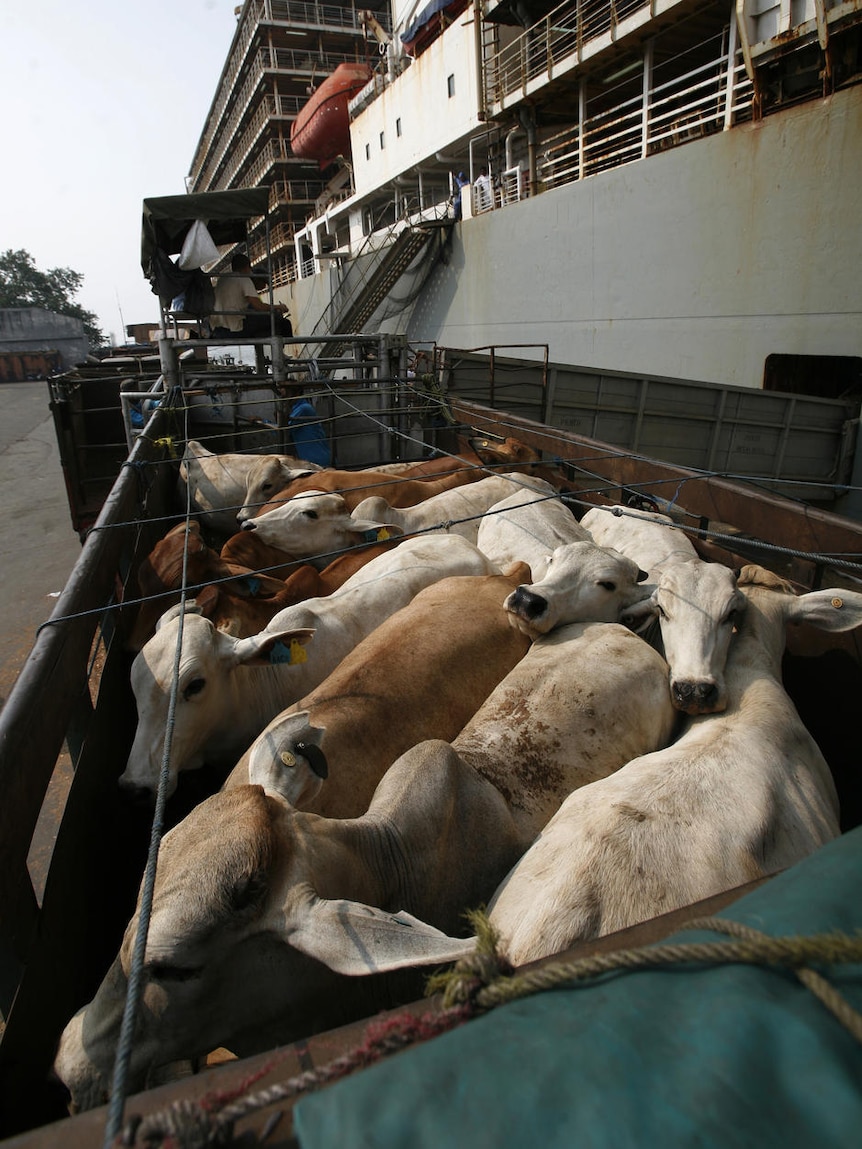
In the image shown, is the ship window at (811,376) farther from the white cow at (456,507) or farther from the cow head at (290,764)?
the cow head at (290,764)

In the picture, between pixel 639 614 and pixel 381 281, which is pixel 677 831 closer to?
pixel 639 614

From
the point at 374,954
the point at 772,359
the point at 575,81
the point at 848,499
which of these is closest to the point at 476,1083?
the point at 374,954

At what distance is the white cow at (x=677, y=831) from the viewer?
1.87 m

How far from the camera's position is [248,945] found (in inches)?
62.4

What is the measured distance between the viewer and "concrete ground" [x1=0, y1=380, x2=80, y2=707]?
23.5ft

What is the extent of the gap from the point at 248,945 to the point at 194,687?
1.50 meters

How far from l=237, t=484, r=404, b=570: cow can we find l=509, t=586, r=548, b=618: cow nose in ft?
5.70

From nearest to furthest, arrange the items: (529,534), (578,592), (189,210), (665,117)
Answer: (578,592) < (529,534) < (189,210) < (665,117)

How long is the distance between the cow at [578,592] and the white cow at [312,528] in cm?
162

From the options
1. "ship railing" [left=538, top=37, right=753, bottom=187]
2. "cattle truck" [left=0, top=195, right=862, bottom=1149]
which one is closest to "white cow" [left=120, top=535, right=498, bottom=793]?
"cattle truck" [left=0, top=195, right=862, bottom=1149]

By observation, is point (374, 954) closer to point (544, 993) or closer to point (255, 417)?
point (544, 993)

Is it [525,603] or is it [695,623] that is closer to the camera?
[695,623]

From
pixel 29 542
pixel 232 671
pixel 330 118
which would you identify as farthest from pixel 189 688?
pixel 330 118

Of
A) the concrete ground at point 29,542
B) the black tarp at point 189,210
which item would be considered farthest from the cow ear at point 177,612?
the black tarp at point 189,210
